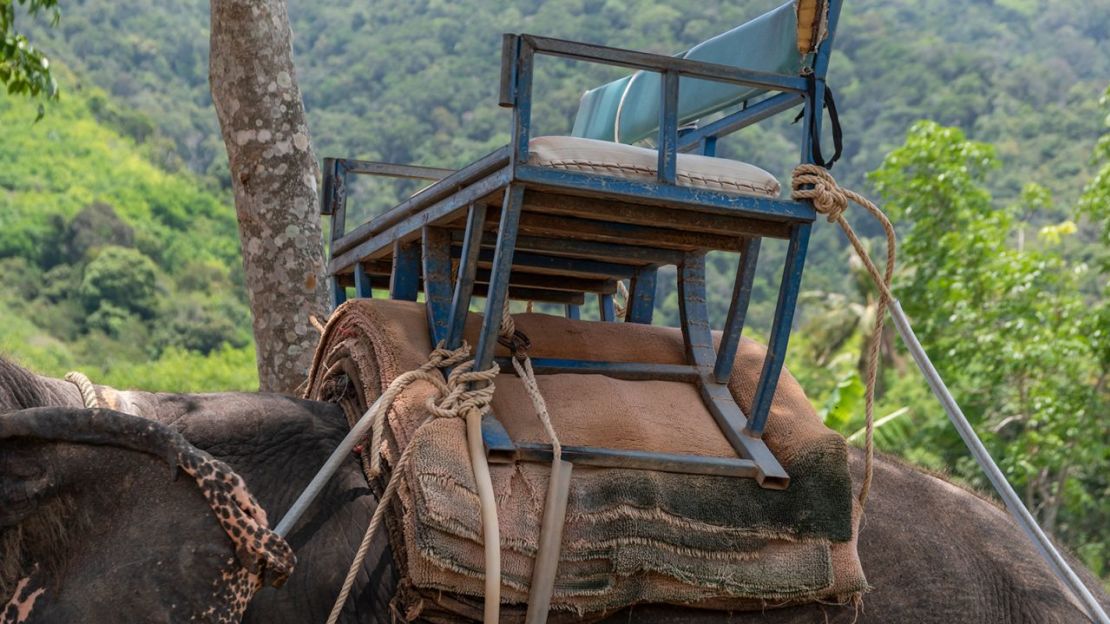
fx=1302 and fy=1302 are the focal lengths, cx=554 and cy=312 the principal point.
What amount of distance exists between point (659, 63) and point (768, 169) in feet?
214

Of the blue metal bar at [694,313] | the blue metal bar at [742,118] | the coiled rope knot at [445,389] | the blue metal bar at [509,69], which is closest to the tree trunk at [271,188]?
the blue metal bar at [742,118]

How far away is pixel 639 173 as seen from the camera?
10.1ft

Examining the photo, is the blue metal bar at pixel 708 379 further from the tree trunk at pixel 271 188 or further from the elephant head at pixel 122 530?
the tree trunk at pixel 271 188

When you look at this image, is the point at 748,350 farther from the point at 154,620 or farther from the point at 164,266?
the point at 164,266

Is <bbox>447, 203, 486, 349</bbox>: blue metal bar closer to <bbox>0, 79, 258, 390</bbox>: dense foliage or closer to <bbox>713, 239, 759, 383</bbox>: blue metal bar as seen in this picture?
<bbox>713, 239, 759, 383</bbox>: blue metal bar

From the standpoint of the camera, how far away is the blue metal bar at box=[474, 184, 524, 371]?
2.96 m

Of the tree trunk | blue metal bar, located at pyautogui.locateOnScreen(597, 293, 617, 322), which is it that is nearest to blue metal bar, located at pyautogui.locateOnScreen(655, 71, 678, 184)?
blue metal bar, located at pyautogui.locateOnScreen(597, 293, 617, 322)

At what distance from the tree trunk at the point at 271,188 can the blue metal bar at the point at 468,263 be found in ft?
7.09

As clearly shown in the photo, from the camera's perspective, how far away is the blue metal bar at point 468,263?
314 centimetres

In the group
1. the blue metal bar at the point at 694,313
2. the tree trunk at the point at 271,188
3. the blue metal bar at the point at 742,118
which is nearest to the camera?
the blue metal bar at the point at 742,118

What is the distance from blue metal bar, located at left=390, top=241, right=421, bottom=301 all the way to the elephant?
16.1 inches

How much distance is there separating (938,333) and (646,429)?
53.8 ft

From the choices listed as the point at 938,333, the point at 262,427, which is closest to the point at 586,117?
the point at 262,427

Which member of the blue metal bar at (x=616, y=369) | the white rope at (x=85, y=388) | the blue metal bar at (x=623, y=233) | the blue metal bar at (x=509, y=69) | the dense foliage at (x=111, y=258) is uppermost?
the blue metal bar at (x=509, y=69)
